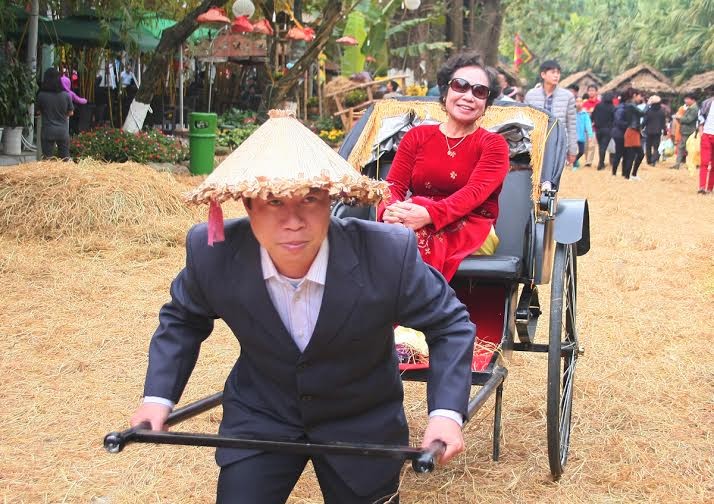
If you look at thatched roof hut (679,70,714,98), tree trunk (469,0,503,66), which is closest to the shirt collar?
tree trunk (469,0,503,66)

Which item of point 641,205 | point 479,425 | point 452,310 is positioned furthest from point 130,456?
point 641,205

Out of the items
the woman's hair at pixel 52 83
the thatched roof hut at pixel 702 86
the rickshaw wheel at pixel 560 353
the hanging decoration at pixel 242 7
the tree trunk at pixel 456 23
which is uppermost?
the tree trunk at pixel 456 23

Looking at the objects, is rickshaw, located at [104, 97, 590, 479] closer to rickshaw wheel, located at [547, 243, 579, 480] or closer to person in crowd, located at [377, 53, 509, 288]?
rickshaw wheel, located at [547, 243, 579, 480]

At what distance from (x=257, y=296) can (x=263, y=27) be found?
16712mm

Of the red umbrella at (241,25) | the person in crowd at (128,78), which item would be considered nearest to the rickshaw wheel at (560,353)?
the red umbrella at (241,25)

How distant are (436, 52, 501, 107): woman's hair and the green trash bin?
10.3 metres

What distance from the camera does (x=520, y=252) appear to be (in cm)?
449

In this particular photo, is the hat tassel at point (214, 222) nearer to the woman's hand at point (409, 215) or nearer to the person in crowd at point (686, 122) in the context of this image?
the woman's hand at point (409, 215)

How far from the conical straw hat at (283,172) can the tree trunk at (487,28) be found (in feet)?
75.9

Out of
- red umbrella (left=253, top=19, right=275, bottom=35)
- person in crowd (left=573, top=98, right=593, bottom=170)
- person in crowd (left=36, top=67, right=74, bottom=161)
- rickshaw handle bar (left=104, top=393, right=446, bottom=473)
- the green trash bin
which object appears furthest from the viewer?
red umbrella (left=253, top=19, right=275, bottom=35)

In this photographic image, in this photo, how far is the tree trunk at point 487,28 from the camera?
24.8m

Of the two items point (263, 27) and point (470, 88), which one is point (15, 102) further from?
point (470, 88)

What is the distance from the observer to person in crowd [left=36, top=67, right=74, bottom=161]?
12336mm

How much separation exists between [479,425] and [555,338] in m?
1.03
